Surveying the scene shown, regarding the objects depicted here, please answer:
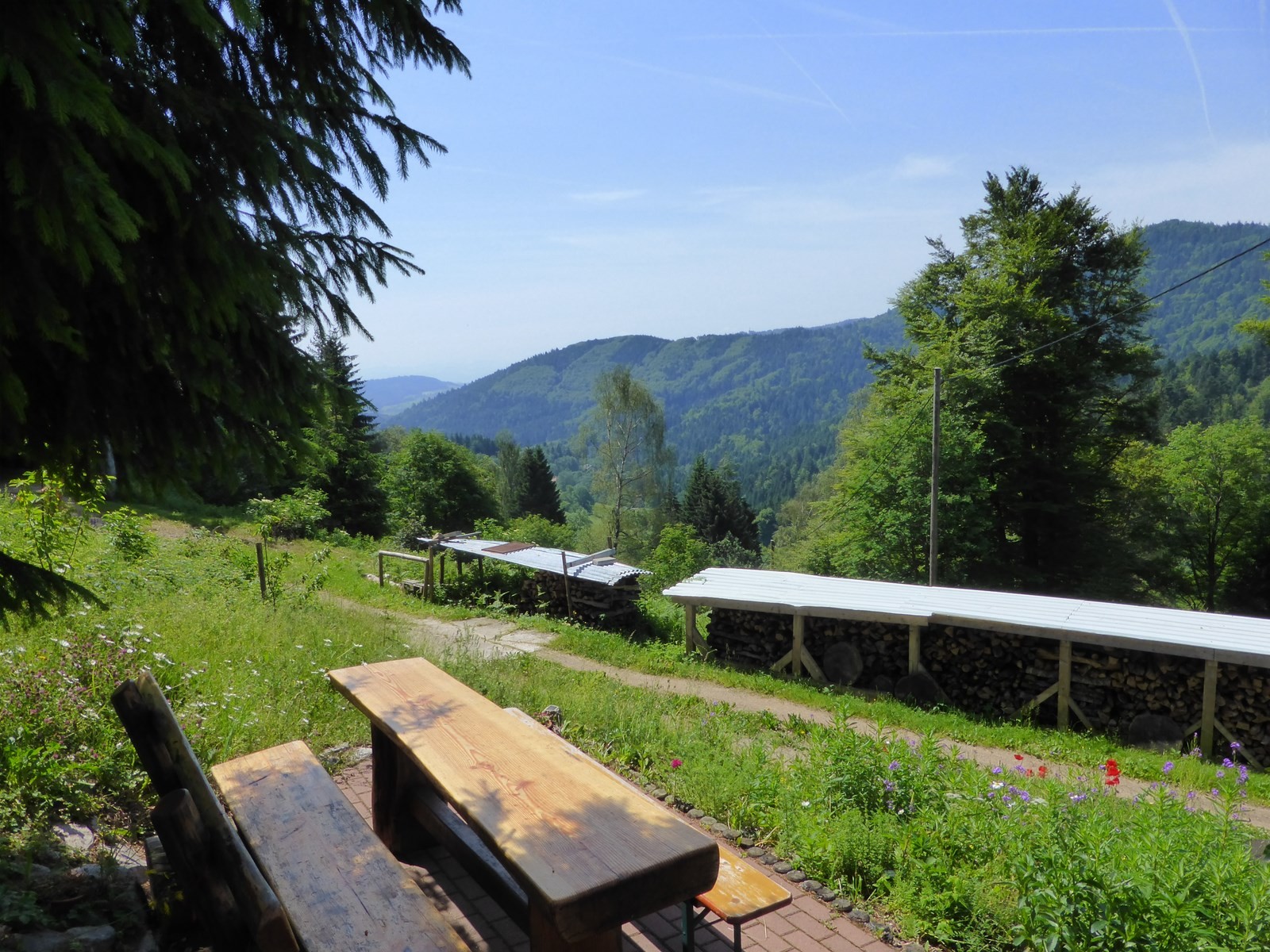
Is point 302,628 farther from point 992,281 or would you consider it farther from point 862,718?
point 992,281

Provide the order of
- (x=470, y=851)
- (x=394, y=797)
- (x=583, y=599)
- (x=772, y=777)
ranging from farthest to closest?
(x=583, y=599) < (x=772, y=777) < (x=394, y=797) < (x=470, y=851)

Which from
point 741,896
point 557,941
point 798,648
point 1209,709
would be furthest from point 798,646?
point 557,941

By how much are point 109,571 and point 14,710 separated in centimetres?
401

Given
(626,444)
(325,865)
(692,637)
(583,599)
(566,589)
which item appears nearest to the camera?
(325,865)

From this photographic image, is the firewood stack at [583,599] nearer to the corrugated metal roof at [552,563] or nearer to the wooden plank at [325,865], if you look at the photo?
the corrugated metal roof at [552,563]

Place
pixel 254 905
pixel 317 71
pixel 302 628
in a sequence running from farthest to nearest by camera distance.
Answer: pixel 302 628 → pixel 317 71 → pixel 254 905

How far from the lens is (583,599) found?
14328mm

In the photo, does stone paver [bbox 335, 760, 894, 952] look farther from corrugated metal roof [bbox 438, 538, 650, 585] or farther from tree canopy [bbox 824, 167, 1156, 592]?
tree canopy [bbox 824, 167, 1156, 592]

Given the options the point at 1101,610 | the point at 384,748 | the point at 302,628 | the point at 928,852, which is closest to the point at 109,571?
the point at 302,628

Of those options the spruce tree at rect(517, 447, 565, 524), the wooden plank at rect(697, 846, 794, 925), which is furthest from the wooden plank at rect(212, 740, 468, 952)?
the spruce tree at rect(517, 447, 565, 524)

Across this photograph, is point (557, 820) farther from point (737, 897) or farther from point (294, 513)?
point (294, 513)

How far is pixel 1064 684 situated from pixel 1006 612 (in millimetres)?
1014

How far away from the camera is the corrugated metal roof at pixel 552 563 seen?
548 inches

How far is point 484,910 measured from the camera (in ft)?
12.5
